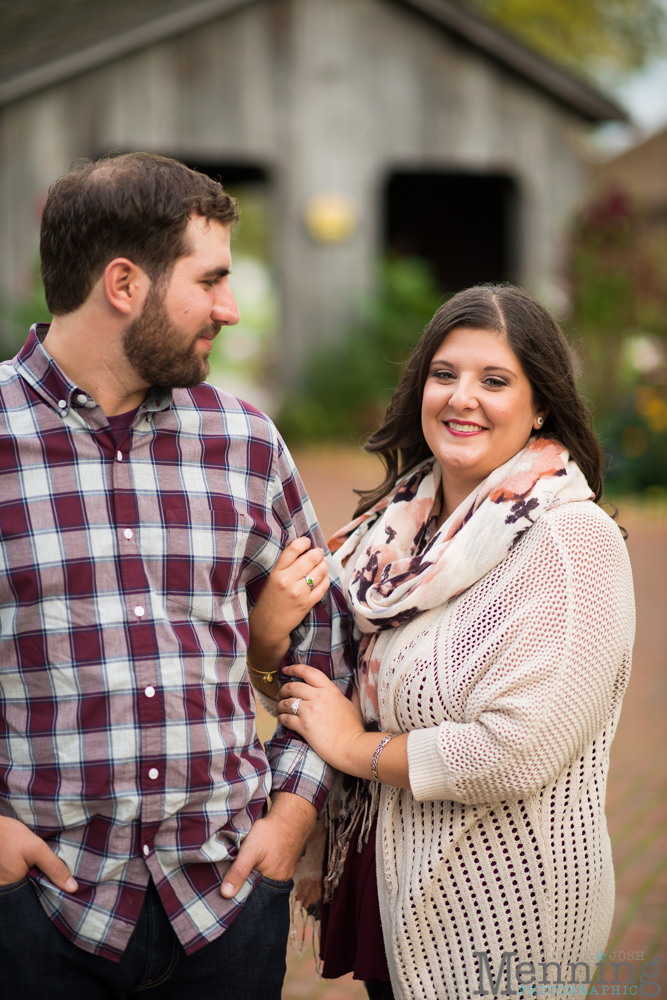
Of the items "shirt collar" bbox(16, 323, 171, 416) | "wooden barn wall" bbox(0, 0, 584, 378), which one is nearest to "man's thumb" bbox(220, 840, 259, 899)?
"shirt collar" bbox(16, 323, 171, 416)

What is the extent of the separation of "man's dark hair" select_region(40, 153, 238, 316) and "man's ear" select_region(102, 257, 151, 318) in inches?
0.5

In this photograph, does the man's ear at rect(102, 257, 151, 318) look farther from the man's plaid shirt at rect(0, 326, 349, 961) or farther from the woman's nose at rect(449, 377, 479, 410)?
the woman's nose at rect(449, 377, 479, 410)

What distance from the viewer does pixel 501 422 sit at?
2.15m

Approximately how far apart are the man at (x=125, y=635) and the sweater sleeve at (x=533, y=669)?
1.35 ft

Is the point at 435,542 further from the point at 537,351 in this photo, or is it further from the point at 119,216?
the point at 119,216

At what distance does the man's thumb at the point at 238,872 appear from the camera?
192 centimetres

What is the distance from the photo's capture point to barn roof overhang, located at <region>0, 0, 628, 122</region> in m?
11.1

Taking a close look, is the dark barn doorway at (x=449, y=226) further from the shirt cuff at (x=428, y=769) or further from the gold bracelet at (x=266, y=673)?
the shirt cuff at (x=428, y=769)

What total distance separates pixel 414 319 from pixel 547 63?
12.0 ft

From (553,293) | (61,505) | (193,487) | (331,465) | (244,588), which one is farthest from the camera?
(553,293)

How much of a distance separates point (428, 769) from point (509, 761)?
0.55ft

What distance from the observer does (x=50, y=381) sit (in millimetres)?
1927

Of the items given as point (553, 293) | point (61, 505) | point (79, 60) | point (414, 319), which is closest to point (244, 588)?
point (61, 505)

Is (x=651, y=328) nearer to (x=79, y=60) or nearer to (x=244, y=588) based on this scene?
(x=79, y=60)
